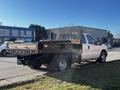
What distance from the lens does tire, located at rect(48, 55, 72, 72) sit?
1083 cm

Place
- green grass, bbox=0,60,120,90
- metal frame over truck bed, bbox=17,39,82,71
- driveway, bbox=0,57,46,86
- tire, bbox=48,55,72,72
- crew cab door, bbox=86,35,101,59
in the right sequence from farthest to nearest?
crew cab door, bbox=86,35,101,59 → tire, bbox=48,55,72,72 → metal frame over truck bed, bbox=17,39,82,71 → driveway, bbox=0,57,46,86 → green grass, bbox=0,60,120,90

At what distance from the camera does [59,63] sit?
35.5 ft

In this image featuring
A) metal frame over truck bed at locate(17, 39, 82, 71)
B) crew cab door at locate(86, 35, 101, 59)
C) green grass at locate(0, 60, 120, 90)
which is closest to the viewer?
green grass at locate(0, 60, 120, 90)

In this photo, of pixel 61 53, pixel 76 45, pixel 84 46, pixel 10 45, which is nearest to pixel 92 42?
pixel 84 46

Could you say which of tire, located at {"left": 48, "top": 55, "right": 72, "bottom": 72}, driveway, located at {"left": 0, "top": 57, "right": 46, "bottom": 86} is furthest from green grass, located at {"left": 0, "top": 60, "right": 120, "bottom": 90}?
tire, located at {"left": 48, "top": 55, "right": 72, "bottom": 72}

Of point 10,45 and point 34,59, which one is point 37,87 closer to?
point 34,59

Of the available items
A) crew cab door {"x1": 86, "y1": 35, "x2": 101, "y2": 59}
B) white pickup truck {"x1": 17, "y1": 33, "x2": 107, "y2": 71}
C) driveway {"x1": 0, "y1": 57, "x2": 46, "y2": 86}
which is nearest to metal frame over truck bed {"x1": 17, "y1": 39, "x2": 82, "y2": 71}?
white pickup truck {"x1": 17, "y1": 33, "x2": 107, "y2": 71}

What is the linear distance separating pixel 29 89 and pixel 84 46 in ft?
19.1

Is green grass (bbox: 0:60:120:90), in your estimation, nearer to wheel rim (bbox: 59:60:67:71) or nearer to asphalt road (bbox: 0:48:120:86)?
asphalt road (bbox: 0:48:120:86)

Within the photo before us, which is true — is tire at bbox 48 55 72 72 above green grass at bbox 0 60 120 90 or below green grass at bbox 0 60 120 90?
above

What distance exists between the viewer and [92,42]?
520 inches

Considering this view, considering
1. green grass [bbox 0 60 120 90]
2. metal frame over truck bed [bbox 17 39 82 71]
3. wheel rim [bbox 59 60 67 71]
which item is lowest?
green grass [bbox 0 60 120 90]

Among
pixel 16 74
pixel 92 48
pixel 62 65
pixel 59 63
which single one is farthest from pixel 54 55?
pixel 92 48

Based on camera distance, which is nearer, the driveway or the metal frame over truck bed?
the driveway
